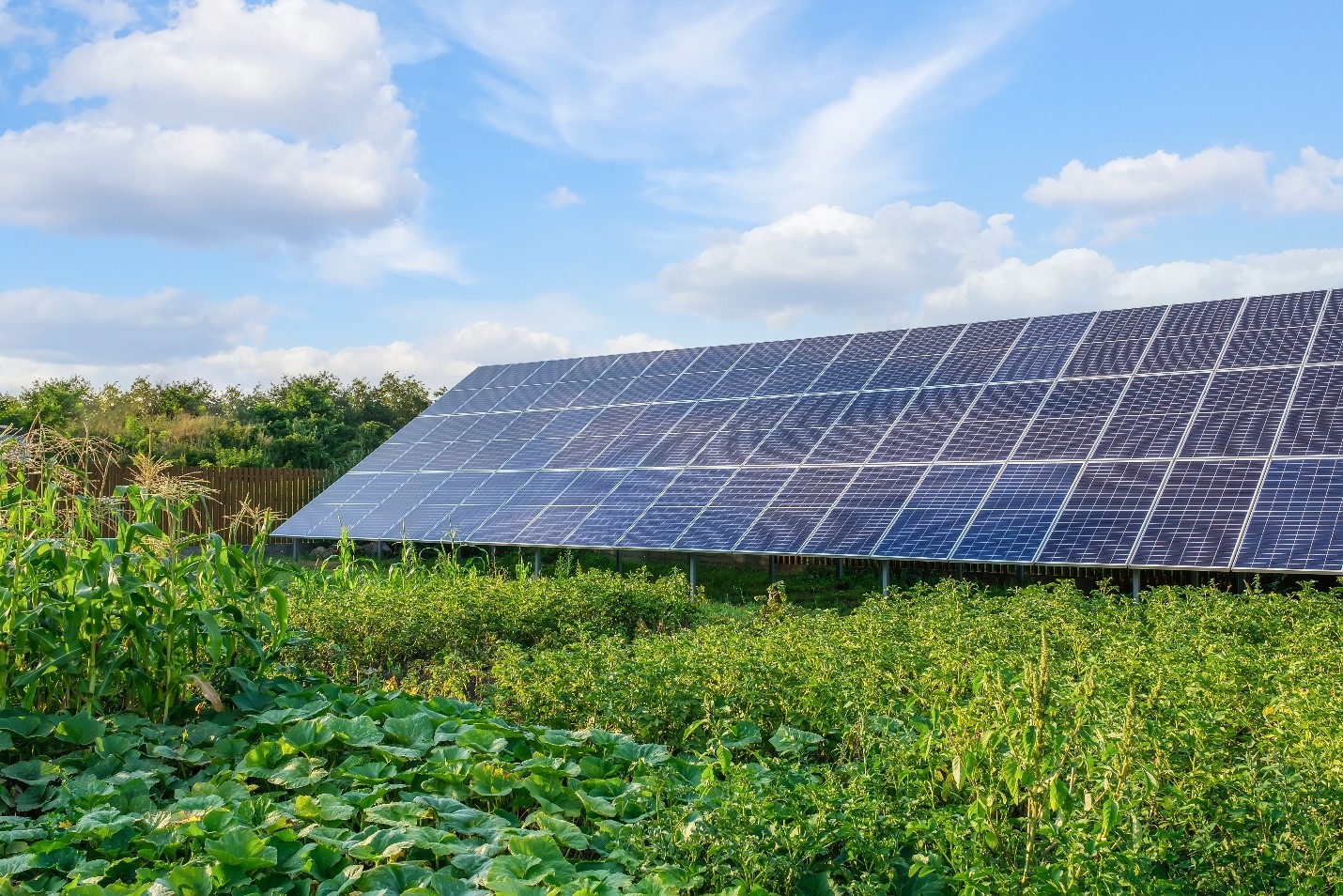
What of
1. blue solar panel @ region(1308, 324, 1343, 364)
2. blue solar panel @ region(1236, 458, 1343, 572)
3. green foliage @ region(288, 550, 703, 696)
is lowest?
green foliage @ region(288, 550, 703, 696)

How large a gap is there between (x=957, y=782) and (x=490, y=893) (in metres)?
1.65

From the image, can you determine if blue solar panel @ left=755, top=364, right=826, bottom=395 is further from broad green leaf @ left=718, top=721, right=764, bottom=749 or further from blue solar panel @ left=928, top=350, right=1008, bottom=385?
broad green leaf @ left=718, top=721, right=764, bottom=749

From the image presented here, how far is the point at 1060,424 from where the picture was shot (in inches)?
550

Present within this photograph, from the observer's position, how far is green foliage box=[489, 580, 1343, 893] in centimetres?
330

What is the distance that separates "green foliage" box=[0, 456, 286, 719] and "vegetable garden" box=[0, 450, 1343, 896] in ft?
0.07

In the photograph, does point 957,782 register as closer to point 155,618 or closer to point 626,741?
point 626,741

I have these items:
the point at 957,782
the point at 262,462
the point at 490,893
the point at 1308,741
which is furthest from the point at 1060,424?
the point at 262,462

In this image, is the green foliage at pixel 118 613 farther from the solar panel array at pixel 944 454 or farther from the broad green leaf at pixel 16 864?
the solar panel array at pixel 944 454

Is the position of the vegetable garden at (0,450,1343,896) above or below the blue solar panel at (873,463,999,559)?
below

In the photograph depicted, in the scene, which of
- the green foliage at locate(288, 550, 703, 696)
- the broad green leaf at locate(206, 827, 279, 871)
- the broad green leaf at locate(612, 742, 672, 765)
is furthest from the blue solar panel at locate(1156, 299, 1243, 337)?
the broad green leaf at locate(206, 827, 279, 871)

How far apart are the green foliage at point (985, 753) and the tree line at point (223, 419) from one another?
76.8 feet

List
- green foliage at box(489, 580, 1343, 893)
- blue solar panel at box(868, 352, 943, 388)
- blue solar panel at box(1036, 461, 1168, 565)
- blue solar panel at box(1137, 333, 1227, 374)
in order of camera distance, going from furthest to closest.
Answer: blue solar panel at box(868, 352, 943, 388) → blue solar panel at box(1137, 333, 1227, 374) → blue solar panel at box(1036, 461, 1168, 565) → green foliage at box(489, 580, 1343, 893)

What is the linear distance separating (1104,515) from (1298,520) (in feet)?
6.32

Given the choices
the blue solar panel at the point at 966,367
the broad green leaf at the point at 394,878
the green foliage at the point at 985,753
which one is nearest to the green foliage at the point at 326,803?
the broad green leaf at the point at 394,878
